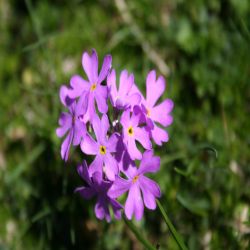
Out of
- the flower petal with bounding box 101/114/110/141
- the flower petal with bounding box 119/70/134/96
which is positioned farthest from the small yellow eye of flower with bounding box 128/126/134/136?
the flower petal with bounding box 119/70/134/96

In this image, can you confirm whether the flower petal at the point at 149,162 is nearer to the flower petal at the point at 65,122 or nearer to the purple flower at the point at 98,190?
the purple flower at the point at 98,190

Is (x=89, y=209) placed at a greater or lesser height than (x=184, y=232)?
greater

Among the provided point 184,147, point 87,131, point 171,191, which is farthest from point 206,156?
point 87,131

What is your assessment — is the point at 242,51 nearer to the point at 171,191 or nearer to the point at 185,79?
the point at 185,79

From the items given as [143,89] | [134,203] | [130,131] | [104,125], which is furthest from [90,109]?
[143,89]

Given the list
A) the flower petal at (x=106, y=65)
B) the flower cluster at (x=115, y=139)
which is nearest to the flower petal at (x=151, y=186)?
the flower cluster at (x=115, y=139)

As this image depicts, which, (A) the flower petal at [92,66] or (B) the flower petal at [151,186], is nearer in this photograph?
(B) the flower petal at [151,186]

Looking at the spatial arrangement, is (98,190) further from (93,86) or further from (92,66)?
(92,66)
